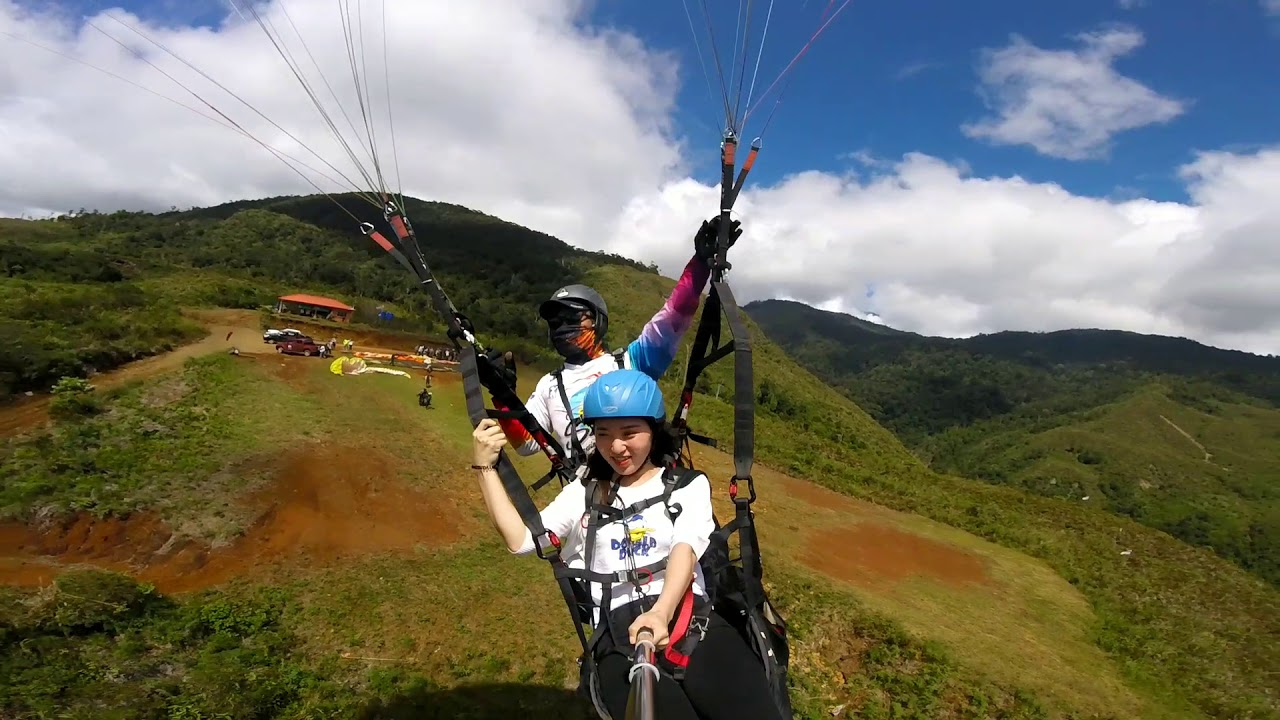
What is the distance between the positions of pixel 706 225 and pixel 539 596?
743 centimetres

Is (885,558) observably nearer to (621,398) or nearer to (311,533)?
(311,533)

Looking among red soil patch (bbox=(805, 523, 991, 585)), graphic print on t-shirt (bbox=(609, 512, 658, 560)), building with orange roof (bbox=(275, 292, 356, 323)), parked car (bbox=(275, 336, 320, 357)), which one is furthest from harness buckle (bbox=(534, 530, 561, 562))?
building with orange roof (bbox=(275, 292, 356, 323))

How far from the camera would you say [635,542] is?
2664mm

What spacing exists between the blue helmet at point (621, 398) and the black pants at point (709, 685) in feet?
3.19

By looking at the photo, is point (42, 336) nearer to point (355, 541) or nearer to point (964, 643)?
point (355, 541)

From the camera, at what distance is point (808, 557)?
39.0 feet

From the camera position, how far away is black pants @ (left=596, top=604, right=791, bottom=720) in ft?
7.92

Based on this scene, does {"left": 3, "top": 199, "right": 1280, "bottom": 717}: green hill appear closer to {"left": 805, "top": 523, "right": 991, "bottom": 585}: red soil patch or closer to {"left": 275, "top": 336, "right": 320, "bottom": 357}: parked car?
{"left": 805, "top": 523, "right": 991, "bottom": 585}: red soil patch

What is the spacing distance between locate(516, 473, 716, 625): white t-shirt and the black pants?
23 centimetres

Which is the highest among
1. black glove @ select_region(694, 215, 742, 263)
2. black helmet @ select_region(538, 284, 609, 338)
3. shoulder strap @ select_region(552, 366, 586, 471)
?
black glove @ select_region(694, 215, 742, 263)

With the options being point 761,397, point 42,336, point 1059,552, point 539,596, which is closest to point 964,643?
point 539,596

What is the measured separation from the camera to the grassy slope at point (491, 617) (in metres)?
6.93

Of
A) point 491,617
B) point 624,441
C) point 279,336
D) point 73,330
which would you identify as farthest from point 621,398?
point 279,336

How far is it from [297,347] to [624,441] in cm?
1961
